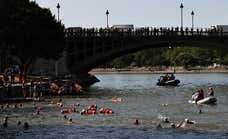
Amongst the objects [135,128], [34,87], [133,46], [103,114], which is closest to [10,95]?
[34,87]

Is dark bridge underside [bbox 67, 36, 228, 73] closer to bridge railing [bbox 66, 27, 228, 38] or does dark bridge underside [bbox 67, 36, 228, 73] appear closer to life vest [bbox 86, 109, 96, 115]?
bridge railing [bbox 66, 27, 228, 38]

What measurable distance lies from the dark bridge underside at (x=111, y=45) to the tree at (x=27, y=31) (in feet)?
51.5

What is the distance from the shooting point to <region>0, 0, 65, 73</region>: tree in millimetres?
127000

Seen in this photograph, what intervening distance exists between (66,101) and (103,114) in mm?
21872

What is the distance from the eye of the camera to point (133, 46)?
497 ft

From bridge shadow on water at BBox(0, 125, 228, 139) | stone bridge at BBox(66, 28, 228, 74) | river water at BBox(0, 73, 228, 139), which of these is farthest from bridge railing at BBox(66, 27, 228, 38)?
bridge shadow on water at BBox(0, 125, 228, 139)

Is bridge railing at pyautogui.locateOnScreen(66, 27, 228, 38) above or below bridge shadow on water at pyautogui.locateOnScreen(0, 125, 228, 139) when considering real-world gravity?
above

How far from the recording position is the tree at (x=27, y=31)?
127000 mm

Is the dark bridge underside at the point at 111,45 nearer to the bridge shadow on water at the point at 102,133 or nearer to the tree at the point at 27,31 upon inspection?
the tree at the point at 27,31

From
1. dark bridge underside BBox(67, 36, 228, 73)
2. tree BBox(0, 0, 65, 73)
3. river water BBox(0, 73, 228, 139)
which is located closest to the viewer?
river water BBox(0, 73, 228, 139)

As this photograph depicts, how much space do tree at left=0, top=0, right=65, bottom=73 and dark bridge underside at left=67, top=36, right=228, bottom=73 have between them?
618 inches

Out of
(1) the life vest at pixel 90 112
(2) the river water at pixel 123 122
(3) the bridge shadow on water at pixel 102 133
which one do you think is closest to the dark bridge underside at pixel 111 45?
(2) the river water at pixel 123 122

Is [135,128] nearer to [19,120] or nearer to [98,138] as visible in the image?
[98,138]

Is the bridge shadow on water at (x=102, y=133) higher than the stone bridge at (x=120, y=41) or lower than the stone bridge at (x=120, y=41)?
lower
